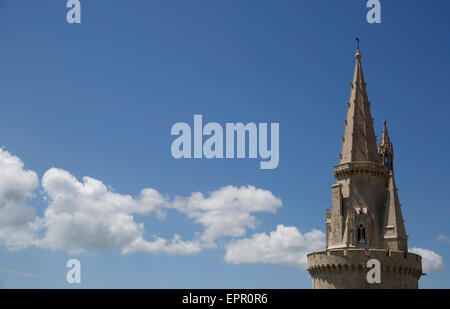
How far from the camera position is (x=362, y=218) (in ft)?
209

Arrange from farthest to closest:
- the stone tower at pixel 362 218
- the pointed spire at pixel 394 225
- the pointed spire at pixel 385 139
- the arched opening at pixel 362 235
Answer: the pointed spire at pixel 385 139 < the arched opening at pixel 362 235 < the pointed spire at pixel 394 225 < the stone tower at pixel 362 218

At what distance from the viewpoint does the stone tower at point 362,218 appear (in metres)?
59.4

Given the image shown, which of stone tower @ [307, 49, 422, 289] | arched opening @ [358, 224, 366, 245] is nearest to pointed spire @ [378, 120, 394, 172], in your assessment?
stone tower @ [307, 49, 422, 289]

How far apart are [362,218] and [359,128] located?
11.4m

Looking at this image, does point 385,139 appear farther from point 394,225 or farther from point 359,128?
point 394,225

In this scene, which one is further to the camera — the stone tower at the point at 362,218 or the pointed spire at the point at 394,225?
the pointed spire at the point at 394,225

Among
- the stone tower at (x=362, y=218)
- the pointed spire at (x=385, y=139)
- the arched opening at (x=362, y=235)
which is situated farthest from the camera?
the pointed spire at (x=385, y=139)

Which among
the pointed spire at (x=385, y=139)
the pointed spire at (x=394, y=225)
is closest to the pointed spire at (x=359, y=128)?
the pointed spire at (x=385, y=139)

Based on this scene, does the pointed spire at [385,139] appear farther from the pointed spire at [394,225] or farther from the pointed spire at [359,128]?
the pointed spire at [394,225]

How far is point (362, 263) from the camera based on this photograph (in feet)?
194

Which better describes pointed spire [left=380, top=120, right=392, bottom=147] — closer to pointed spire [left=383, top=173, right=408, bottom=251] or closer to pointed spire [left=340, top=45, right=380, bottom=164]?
pointed spire [left=340, top=45, right=380, bottom=164]
